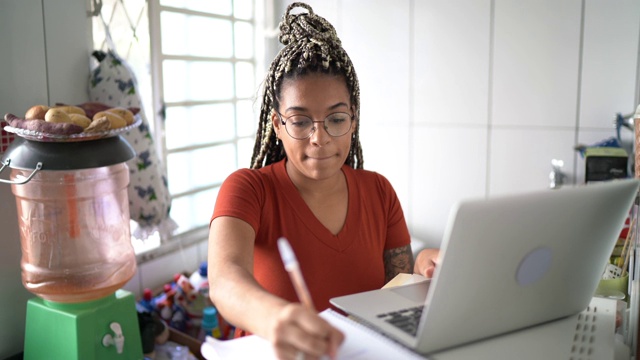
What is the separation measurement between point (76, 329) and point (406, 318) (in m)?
1.10

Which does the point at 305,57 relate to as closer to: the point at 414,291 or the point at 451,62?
the point at 414,291

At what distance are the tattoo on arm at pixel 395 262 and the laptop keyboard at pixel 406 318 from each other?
22.6 inches

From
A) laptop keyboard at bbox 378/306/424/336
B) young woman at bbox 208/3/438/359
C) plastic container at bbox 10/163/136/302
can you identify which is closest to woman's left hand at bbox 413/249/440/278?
young woman at bbox 208/3/438/359

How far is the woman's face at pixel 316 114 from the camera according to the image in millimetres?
1238

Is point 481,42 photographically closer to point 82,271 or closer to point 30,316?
point 82,271

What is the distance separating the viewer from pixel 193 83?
2.53 meters

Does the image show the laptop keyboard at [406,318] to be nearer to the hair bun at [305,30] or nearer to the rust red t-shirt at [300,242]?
the rust red t-shirt at [300,242]

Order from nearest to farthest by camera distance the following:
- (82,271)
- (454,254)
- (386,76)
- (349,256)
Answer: (454,254)
(349,256)
(82,271)
(386,76)

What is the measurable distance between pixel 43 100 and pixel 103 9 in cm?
42

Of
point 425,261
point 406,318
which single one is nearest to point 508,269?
point 406,318

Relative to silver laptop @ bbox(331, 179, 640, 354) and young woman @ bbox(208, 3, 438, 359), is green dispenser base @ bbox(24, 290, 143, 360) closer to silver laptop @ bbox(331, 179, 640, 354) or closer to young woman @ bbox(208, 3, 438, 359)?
→ young woman @ bbox(208, 3, 438, 359)

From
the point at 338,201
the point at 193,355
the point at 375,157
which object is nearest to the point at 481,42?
the point at 375,157

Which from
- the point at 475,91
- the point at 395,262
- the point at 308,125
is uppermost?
the point at 475,91

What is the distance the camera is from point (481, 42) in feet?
7.94
